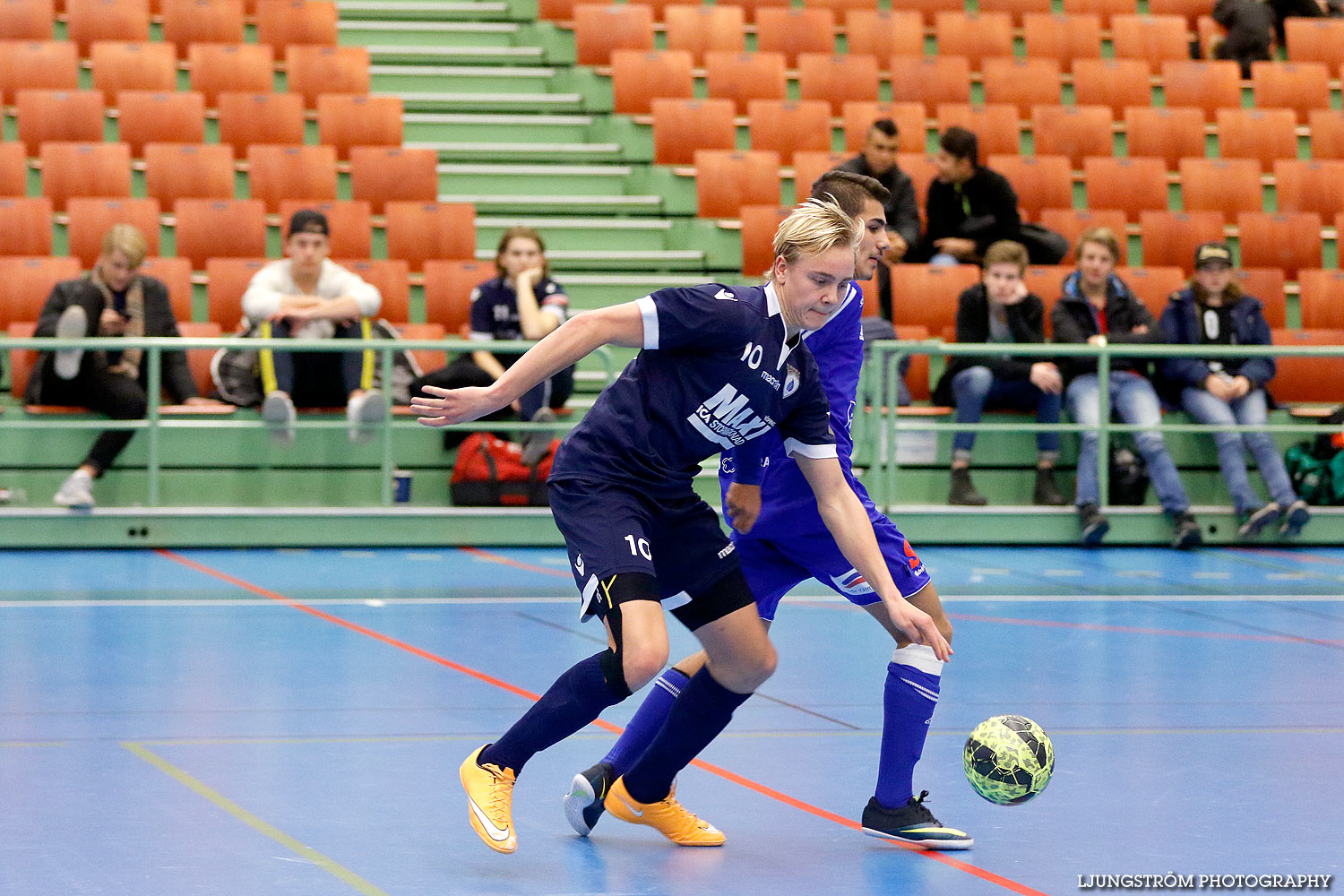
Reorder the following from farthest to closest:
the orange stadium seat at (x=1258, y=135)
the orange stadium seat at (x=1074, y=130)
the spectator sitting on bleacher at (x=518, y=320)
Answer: the orange stadium seat at (x=1258, y=135), the orange stadium seat at (x=1074, y=130), the spectator sitting on bleacher at (x=518, y=320)

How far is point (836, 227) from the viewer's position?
12.1 ft

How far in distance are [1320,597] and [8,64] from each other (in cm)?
951

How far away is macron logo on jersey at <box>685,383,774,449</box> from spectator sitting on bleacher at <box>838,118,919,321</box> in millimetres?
6421

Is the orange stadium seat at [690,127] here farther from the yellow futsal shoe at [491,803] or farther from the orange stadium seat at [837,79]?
the yellow futsal shoe at [491,803]

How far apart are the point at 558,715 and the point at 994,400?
266 inches

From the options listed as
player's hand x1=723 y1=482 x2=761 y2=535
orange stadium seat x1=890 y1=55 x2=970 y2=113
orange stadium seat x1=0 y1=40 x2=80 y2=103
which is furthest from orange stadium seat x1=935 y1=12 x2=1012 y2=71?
player's hand x1=723 y1=482 x2=761 y2=535

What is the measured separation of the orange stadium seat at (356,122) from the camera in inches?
460

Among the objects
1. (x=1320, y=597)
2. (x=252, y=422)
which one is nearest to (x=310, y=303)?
(x=252, y=422)

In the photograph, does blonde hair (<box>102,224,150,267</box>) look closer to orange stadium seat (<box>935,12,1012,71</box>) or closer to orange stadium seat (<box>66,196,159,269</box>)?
orange stadium seat (<box>66,196,159,269</box>)

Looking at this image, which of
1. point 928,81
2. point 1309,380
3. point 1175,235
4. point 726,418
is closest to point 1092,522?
point 1309,380

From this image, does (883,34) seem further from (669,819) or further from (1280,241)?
(669,819)

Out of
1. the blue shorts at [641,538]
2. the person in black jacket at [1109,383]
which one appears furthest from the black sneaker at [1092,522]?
the blue shorts at [641,538]

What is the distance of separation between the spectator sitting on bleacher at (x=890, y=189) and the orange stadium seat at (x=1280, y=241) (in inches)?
109

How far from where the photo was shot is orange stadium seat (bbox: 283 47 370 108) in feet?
40.0
